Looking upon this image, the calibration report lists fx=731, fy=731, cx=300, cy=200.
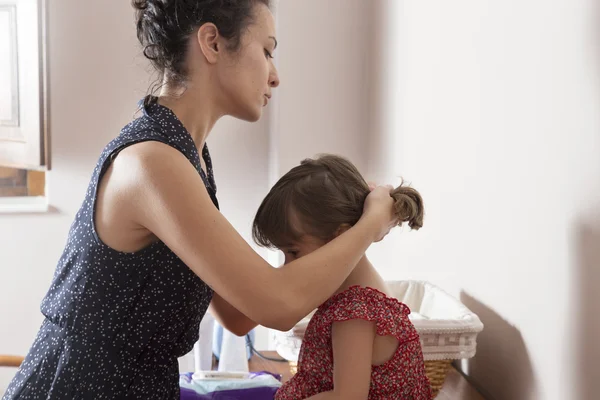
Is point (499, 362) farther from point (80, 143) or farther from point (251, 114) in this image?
point (80, 143)

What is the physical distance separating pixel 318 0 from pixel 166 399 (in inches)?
65.9

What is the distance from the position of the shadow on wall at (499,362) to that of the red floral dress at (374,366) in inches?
7.4

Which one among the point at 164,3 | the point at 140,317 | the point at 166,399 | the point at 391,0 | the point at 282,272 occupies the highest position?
the point at 391,0

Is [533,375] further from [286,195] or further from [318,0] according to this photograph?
[318,0]

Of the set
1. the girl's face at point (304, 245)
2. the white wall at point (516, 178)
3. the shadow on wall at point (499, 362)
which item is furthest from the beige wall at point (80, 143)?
the girl's face at point (304, 245)

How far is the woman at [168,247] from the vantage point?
1.02 meters

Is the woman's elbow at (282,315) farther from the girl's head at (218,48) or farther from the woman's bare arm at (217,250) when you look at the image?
the girl's head at (218,48)

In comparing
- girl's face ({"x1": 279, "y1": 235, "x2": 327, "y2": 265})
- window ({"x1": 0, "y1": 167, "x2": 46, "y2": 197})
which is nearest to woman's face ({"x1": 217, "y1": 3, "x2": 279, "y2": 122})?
girl's face ({"x1": 279, "y1": 235, "x2": 327, "y2": 265})

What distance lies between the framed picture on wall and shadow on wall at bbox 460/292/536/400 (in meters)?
1.84

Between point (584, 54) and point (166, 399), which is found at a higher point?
point (584, 54)

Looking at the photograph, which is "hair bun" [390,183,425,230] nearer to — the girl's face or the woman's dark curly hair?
the girl's face

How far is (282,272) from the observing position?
1.04 meters

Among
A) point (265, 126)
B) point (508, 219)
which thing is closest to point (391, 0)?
point (265, 126)

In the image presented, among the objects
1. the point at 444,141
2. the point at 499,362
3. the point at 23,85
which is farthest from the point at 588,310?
the point at 23,85
